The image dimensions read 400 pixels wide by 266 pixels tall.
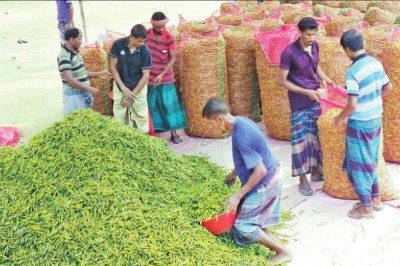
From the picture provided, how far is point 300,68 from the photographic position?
504cm

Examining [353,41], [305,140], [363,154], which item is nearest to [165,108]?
[305,140]

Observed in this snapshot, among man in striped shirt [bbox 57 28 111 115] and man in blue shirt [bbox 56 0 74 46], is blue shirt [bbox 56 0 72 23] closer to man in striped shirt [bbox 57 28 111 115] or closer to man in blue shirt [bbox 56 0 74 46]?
man in blue shirt [bbox 56 0 74 46]

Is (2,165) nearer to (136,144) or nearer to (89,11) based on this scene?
(136,144)

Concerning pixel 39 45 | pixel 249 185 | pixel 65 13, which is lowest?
pixel 39 45

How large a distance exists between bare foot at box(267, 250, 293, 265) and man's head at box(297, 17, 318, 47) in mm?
1894

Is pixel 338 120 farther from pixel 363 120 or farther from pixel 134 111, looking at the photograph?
pixel 134 111

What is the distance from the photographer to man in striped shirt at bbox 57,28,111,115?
5.64 meters

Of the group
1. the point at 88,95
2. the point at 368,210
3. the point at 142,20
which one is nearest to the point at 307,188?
the point at 368,210

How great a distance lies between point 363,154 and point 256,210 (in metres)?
1.24

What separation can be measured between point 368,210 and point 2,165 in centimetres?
318

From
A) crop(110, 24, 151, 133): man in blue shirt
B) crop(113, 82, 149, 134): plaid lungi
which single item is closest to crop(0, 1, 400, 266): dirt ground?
crop(113, 82, 149, 134): plaid lungi

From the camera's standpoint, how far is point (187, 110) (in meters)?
6.66

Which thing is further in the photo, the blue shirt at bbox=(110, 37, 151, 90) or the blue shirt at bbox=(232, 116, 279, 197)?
the blue shirt at bbox=(110, 37, 151, 90)

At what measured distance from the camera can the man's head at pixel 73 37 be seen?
5594 millimetres
